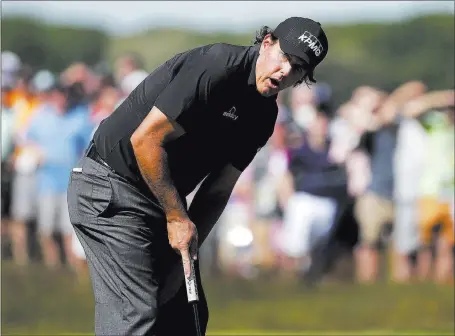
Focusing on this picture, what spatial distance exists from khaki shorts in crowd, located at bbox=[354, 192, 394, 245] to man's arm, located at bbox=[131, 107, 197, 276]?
7.46 m

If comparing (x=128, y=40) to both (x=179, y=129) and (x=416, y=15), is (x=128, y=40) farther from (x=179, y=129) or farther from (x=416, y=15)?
(x=179, y=129)

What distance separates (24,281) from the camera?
561 inches

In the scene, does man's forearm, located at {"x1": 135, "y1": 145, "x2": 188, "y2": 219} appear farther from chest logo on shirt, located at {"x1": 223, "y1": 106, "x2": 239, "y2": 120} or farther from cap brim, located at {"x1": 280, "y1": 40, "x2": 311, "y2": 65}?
cap brim, located at {"x1": 280, "y1": 40, "x2": 311, "y2": 65}

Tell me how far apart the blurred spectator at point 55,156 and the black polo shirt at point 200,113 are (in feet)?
27.5

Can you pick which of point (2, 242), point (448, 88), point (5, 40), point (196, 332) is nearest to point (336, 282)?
point (448, 88)

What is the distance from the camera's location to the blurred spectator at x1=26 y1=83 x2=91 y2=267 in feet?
48.4

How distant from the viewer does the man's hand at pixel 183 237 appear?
20.0 feet

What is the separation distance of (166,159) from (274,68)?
0.70m

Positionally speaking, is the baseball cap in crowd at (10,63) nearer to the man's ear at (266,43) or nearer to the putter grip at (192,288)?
the putter grip at (192,288)

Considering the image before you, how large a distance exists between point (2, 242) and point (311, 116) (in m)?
4.67

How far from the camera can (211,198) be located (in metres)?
6.75

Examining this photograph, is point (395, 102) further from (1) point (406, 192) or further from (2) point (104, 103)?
(2) point (104, 103)

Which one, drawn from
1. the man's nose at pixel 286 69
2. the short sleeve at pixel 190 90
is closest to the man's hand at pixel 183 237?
the short sleeve at pixel 190 90

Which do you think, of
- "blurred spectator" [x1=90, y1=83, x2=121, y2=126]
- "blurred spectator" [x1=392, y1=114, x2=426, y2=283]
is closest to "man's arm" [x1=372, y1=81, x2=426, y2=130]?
"blurred spectator" [x1=392, y1=114, x2=426, y2=283]
